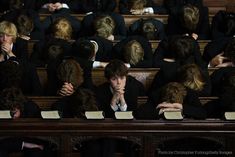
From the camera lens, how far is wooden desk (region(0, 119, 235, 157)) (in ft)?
9.33

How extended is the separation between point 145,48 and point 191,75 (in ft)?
2.81

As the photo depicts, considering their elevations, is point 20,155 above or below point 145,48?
below

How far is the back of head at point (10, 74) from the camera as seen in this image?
3.75 meters

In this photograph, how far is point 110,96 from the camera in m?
3.62

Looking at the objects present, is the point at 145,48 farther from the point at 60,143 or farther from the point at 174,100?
the point at 60,143

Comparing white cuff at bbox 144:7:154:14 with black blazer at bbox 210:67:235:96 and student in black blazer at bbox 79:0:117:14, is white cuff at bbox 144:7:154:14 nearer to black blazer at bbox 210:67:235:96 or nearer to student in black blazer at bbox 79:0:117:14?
student in black blazer at bbox 79:0:117:14

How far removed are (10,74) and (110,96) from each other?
28.1 inches

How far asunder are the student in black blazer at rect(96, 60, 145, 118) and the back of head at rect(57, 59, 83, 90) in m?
0.22

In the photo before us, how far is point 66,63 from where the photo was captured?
3824 millimetres

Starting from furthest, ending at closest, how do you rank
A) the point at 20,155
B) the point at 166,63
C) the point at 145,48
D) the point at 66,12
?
the point at 66,12 → the point at 145,48 → the point at 166,63 → the point at 20,155

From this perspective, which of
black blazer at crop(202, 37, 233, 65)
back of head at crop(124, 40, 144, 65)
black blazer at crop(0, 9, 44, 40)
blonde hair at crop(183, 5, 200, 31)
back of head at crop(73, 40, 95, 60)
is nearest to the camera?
back of head at crop(73, 40, 95, 60)

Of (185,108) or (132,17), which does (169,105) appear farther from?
(132,17)

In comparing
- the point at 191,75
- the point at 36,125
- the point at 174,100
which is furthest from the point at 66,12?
the point at 36,125

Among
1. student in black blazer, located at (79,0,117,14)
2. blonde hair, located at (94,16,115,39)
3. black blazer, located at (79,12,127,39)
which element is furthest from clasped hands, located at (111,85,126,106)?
student in black blazer, located at (79,0,117,14)
